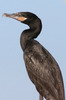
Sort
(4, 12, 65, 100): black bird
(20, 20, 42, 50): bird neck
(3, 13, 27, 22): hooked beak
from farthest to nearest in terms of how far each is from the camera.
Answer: (3, 13, 27, 22): hooked beak, (20, 20, 42, 50): bird neck, (4, 12, 65, 100): black bird

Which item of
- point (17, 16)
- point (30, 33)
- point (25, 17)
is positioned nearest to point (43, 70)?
point (30, 33)

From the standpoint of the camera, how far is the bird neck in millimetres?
20828

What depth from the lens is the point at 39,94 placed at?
67.4 feet

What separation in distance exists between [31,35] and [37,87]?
139 centimetres

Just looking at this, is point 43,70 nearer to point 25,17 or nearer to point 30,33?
point 30,33

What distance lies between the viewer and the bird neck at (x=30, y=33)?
68.3 feet

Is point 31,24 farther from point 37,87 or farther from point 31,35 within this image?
point 37,87

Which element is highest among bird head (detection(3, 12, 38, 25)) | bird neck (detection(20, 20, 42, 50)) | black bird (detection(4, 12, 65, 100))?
bird head (detection(3, 12, 38, 25))

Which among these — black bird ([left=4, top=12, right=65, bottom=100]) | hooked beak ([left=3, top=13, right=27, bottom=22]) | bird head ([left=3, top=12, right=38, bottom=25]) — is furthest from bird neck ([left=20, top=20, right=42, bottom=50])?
hooked beak ([left=3, top=13, right=27, bottom=22])

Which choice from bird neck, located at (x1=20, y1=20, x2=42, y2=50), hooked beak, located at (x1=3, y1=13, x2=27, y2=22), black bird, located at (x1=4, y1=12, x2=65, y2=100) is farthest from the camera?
hooked beak, located at (x1=3, y1=13, x2=27, y2=22)

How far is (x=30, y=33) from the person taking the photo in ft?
68.7

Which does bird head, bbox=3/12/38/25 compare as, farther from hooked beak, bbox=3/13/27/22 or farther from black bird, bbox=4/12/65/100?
black bird, bbox=4/12/65/100

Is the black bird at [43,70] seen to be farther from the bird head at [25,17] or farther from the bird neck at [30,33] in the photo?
the bird head at [25,17]

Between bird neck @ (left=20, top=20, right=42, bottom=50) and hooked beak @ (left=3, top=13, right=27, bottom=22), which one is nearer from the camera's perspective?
bird neck @ (left=20, top=20, right=42, bottom=50)
